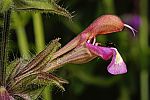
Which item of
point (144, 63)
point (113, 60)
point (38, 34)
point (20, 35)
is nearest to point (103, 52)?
point (113, 60)

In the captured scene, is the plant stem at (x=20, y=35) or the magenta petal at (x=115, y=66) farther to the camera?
the plant stem at (x=20, y=35)

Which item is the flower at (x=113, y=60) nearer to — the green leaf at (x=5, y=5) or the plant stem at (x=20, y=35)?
the green leaf at (x=5, y=5)

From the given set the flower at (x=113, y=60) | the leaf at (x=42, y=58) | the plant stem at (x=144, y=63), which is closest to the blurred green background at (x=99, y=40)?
the plant stem at (x=144, y=63)

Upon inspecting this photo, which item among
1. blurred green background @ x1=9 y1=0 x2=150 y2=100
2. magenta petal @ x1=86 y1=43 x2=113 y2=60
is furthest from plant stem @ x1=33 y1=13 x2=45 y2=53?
magenta petal @ x1=86 y1=43 x2=113 y2=60

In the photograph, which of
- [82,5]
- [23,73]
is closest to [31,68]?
[23,73]

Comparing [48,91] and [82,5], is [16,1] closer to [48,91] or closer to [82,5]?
[48,91]

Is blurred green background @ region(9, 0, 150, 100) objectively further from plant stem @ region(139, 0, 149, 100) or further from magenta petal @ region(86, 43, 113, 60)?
magenta petal @ region(86, 43, 113, 60)

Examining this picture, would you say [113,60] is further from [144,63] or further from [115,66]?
[144,63]
